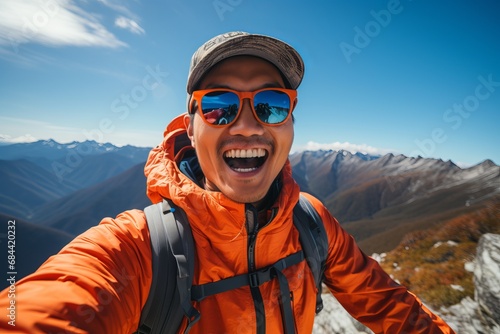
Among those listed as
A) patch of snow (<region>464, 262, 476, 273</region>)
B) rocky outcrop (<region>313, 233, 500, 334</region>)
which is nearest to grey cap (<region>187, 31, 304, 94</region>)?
rocky outcrop (<region>313, 233, 500, 334</region>)

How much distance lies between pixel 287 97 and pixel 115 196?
226 metres

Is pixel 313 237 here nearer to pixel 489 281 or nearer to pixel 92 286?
pixel 92 286

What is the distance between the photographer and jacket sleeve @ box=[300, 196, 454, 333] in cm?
290

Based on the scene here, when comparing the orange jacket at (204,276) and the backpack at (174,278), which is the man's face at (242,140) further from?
the backpack at (174,278)

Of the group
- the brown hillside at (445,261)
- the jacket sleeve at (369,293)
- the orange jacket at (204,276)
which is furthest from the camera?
the brown hillside at (445,261)

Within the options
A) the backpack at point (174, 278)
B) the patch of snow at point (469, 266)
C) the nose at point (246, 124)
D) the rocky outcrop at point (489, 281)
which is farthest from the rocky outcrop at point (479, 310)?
the nose at point (246, 124)

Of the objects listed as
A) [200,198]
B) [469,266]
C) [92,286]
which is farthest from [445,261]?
[92,286]

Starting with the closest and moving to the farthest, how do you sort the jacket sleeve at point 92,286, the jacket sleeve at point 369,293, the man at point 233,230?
1. the jacket sleeve at point 92,286
2. the man at point 233,230
3. the jacket sleeve at point 369,293

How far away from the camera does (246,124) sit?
252 centimetres

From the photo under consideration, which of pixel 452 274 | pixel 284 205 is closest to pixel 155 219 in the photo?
pixel 284 205

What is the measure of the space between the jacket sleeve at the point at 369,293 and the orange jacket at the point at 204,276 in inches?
0.5

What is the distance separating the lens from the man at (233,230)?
196cm

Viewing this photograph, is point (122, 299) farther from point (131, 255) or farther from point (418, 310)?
point (418, 310)

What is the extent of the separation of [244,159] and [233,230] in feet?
2.98
